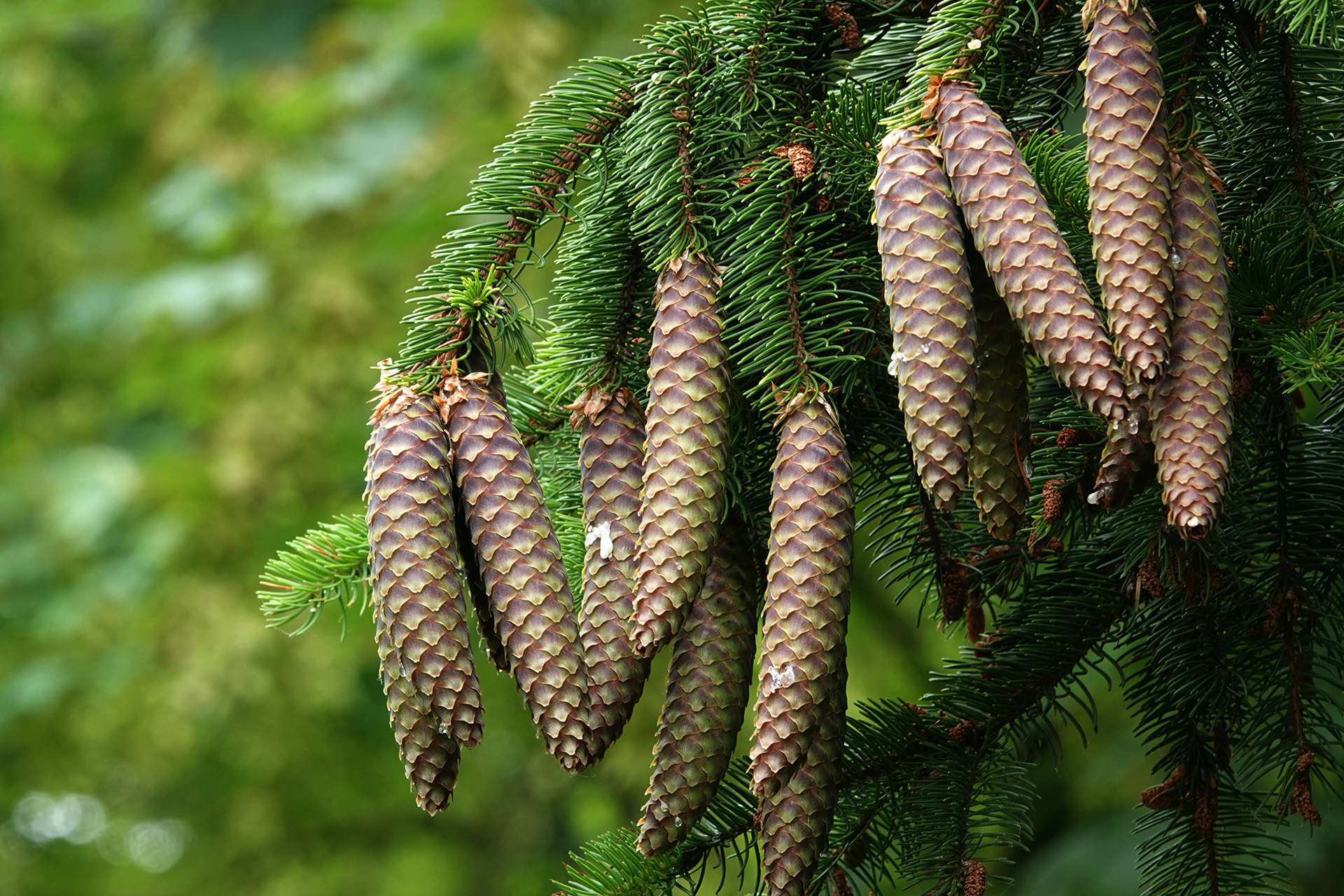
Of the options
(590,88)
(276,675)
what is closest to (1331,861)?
(590,88)

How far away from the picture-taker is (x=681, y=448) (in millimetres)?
787

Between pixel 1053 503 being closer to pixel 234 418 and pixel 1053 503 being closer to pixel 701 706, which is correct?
pixel 701 706

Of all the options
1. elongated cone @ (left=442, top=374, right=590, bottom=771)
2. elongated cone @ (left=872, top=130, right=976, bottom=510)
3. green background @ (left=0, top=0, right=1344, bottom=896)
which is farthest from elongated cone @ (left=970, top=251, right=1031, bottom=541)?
green background @ (left=0, top=0, right=1344, bottom=896)

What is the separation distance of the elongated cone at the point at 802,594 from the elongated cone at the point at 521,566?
0.12 m

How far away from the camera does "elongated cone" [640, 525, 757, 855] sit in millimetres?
776

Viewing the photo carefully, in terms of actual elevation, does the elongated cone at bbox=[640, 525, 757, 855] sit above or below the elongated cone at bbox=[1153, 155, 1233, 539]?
below

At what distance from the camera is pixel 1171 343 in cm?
69

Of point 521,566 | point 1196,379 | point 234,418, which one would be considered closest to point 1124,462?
point 1196,379

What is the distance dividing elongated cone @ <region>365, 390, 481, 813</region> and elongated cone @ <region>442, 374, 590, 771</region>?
0.08 feet

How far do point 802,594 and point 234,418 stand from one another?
3.44 meters

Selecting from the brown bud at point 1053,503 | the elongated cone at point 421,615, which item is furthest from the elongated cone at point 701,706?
the brown bud at point 1053,503

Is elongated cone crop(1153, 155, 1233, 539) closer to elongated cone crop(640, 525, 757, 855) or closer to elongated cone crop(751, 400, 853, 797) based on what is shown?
elongated cone crop(751, 400, 853, 797)

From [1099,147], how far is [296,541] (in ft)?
2.81

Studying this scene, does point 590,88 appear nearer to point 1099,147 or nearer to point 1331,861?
point 1099,147
